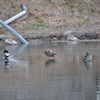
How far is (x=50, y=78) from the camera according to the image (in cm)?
1414

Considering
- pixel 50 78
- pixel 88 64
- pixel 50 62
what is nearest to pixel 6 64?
pixel 50 62

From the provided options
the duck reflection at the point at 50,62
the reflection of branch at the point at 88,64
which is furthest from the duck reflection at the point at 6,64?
the reflection of branch at the point at 88,64

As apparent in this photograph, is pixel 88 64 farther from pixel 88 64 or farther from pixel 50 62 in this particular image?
pixel 50 62

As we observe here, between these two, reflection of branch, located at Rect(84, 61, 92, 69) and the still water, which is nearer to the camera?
the still water

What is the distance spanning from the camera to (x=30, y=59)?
794 inches

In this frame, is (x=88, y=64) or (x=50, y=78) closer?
(x=50, y=78)

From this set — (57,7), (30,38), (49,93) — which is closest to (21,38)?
(30,38)

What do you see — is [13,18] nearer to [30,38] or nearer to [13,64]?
[30,38]

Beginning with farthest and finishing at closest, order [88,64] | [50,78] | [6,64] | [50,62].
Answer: [50,62]
[6,64]
[88,64]
[50,78]

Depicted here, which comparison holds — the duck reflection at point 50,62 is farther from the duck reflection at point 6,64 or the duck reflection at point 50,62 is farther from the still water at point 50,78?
the duck reflection at point 6,64

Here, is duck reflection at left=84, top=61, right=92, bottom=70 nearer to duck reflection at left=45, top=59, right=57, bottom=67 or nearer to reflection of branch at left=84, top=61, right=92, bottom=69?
reflection of branch at left=84, top=61, right=92, bottom=69

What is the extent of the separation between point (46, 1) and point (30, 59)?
65.9ft

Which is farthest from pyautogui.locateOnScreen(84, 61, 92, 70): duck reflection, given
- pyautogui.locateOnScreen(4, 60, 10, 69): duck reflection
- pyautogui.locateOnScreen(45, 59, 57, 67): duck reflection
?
pyautogui.locateOnScreen(4, 60, 10, 69): duck reflection

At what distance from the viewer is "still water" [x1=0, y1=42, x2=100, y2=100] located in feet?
37.2
